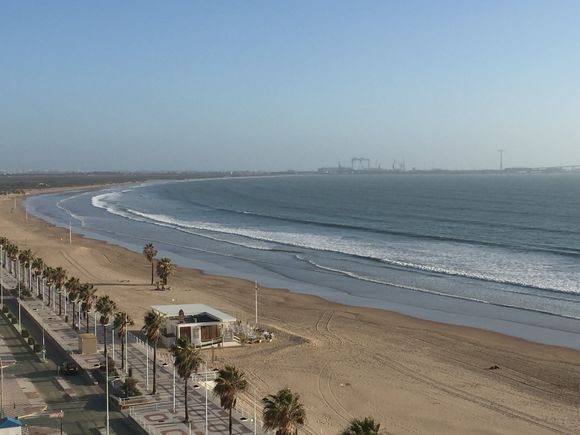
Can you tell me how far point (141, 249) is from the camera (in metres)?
90.8

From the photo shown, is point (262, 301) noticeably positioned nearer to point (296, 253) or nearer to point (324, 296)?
point (324, 296)

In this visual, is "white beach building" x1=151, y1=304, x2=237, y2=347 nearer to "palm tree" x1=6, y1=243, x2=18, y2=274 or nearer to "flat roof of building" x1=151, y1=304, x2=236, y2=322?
"flat roof of building" x1=151, y1=304, x2=236, y2=322

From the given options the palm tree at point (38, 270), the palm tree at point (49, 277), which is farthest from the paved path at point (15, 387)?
the palm tree at point (38, 270)

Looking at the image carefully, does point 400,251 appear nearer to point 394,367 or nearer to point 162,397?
point 394,367

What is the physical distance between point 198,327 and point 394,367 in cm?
1249

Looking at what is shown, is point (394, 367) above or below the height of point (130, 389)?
below

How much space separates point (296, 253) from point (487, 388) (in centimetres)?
4902

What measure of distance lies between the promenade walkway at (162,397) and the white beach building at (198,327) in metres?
2.05

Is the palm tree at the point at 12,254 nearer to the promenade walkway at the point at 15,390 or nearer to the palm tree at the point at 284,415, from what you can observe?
the promenade walkway at the point at 15,390

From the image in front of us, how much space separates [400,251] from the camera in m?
84.4

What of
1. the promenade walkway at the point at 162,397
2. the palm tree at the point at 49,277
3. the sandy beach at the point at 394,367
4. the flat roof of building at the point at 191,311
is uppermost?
the palm tree at the point at 49,277

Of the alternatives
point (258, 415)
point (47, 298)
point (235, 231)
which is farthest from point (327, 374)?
point (235, 231)

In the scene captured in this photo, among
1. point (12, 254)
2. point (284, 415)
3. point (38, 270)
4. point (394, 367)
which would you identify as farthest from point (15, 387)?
point (12, 254)

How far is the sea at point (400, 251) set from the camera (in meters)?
56.2
